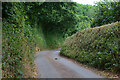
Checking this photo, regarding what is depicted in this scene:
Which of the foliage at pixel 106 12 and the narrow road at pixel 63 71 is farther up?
the foliage at pixel 106 12

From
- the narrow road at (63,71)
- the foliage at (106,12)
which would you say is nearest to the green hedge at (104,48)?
the narrow road at (63,71)

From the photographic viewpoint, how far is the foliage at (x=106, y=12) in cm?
986

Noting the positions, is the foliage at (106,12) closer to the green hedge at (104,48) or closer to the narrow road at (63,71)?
the green hedge at (104,48)

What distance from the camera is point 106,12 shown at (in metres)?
11.0

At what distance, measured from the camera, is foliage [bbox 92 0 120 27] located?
9.86 metres

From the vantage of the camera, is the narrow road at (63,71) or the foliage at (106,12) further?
the foliage at (106,12)

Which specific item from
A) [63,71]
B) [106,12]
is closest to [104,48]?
[63,71]

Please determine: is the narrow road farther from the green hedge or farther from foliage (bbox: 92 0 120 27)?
foliage (bbox: 92 0 120 27)

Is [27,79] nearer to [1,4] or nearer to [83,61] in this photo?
[1,4]

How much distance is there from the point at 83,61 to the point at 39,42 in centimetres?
1630

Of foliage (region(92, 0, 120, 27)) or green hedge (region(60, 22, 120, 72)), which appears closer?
green hedge (region(60, 22, 120, 72))

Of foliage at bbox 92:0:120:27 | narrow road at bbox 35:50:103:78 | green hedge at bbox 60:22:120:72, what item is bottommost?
narrow road at bbox 35:50:103:78

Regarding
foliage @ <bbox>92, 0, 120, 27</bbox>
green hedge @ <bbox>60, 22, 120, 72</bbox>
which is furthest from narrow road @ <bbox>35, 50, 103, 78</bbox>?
foliage @ <bbox>92, 0, 120, 27</bbox>

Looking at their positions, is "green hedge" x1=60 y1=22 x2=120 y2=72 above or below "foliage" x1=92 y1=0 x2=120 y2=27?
below
